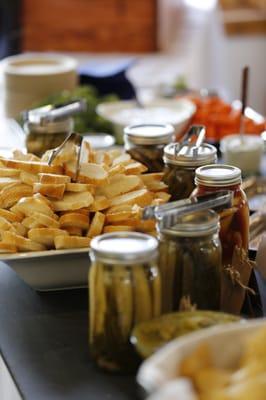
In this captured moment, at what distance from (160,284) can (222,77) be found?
330 cm

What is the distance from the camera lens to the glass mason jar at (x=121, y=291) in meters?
0.82

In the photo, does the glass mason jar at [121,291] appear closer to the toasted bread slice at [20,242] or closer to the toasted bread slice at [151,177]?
the toasted bread slice at [20,242]

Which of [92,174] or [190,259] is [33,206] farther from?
[190,259]

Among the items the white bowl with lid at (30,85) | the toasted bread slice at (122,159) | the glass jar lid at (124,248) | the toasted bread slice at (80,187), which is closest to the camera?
the glass jar lid at (124,248)

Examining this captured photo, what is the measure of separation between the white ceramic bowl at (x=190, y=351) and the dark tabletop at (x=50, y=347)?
0.13 meters

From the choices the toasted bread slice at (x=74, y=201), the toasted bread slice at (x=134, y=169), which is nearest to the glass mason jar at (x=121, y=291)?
the toasted bread slice at (x=74, y=201)

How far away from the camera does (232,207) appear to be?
0.99 metres

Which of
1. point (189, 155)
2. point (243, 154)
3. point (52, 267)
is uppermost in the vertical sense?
point (189, 155)

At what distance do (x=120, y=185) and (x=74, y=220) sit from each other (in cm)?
11

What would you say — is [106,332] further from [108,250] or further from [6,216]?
[6,216]

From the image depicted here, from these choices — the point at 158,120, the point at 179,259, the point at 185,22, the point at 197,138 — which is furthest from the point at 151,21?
the point at 179,259

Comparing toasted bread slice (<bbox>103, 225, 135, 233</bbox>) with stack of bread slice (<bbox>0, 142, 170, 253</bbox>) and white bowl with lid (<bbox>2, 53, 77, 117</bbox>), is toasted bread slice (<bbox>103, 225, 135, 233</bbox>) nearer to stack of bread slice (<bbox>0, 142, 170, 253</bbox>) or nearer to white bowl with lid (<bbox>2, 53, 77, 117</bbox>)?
stack of bread slice (<bbox>0, 142, 170, 253</bbox>)

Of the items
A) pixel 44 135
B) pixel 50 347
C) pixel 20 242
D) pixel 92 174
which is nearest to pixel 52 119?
pixel 44 135

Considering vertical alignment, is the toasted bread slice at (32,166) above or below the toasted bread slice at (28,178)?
above
